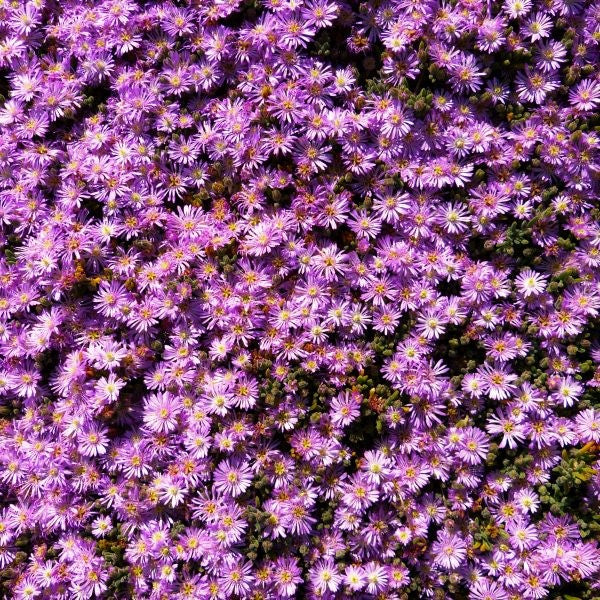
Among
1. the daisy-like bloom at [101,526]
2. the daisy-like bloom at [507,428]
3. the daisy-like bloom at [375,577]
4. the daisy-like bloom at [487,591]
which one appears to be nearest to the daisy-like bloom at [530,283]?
the daisy-like bloom at [507,428]

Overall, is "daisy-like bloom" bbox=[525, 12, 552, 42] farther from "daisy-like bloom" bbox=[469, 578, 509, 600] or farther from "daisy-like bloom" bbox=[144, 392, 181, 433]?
"daisy-like bloom" bbox=[469, 578, 509, 600]

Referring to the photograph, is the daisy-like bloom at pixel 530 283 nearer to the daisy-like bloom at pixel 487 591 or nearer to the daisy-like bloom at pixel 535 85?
the daisy-like bloom at pixel 535 85

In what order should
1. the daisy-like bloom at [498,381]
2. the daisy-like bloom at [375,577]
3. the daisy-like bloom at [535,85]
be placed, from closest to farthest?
the daisy-like bloom at [375,577]
the daisy-like bloom at [498,381]
the daisy-like bloom at [535,85]

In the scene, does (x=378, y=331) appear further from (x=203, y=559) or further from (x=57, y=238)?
(x=57, y=238)

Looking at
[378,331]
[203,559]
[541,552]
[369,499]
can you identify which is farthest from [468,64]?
[203,559]

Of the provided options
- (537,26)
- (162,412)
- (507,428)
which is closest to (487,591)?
(507,428)

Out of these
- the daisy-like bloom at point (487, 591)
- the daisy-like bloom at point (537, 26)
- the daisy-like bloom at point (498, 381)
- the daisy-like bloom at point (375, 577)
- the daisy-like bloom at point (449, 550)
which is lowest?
the daisy-like bloom at point (375, 577)
